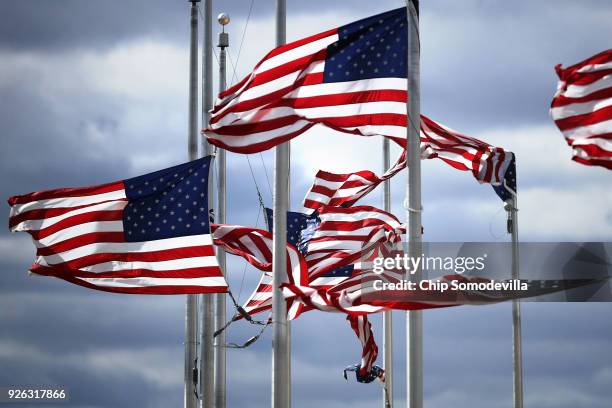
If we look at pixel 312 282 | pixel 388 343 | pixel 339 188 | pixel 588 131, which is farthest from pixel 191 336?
pixel 588 131

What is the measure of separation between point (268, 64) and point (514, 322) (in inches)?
390

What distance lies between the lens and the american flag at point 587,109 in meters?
24.6

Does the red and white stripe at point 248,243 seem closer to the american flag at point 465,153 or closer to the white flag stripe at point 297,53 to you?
the american flag at point 465,153

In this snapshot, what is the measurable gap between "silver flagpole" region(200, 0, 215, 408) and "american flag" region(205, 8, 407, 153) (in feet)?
18.2

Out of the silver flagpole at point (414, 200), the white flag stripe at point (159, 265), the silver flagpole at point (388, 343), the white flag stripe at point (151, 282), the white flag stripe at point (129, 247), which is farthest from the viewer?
the silver flagpole at point (388, 343)

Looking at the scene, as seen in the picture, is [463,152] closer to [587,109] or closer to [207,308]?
[207,308]

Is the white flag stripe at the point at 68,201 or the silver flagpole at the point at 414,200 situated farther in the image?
the white flag stripe at the point at 68,201

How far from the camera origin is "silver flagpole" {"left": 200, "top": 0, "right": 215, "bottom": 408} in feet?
115

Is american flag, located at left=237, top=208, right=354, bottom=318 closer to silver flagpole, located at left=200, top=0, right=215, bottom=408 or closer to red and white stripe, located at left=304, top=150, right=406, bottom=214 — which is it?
red and white stripe, located at left=304, top=150, right=406, bottom=214

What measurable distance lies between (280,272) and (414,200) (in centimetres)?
463

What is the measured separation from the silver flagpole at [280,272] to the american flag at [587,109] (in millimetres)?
6594

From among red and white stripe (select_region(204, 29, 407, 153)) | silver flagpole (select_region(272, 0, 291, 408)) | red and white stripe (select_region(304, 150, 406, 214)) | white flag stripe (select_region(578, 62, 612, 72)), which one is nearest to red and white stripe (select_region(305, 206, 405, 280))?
red and white stripe (select_region(304, 150, 406, 214))

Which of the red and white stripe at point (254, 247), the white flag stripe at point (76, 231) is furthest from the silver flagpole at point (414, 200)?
the white flag stripe at point (76, 231)

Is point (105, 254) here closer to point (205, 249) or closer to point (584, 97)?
point (205, 249)
